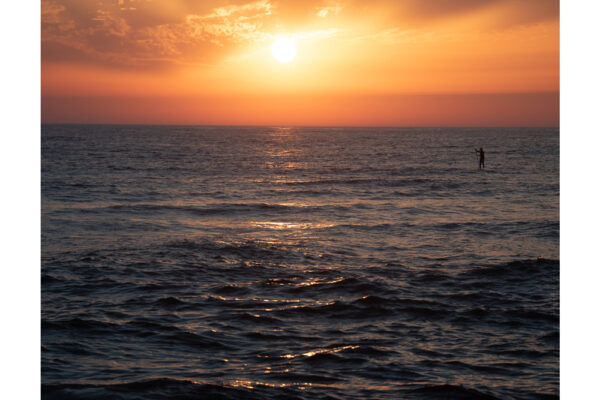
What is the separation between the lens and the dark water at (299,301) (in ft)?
27.7

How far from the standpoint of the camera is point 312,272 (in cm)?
1513

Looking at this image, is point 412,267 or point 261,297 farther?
point 412,267

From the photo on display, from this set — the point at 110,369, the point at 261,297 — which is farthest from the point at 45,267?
the point at 110,369

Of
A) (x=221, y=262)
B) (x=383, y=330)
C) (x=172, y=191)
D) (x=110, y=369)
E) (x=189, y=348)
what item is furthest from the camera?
(x=172, y=191)

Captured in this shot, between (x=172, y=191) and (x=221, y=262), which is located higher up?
(x=172, y=191)

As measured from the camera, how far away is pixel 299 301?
41.1ft

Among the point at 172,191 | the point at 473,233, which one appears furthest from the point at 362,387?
the point at 172,191

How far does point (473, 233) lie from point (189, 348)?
1443 centimetres

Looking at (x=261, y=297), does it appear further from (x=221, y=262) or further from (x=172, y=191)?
(x=172, y=191)

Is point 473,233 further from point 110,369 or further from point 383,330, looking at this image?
point 110,369

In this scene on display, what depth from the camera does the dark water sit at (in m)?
8.44

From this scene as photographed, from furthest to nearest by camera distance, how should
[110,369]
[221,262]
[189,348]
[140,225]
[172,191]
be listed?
[172,191] → [140,225] → [221,262] → [189,348] → [110,369]

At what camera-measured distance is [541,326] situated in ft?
35.7

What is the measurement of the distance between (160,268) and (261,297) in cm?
412
